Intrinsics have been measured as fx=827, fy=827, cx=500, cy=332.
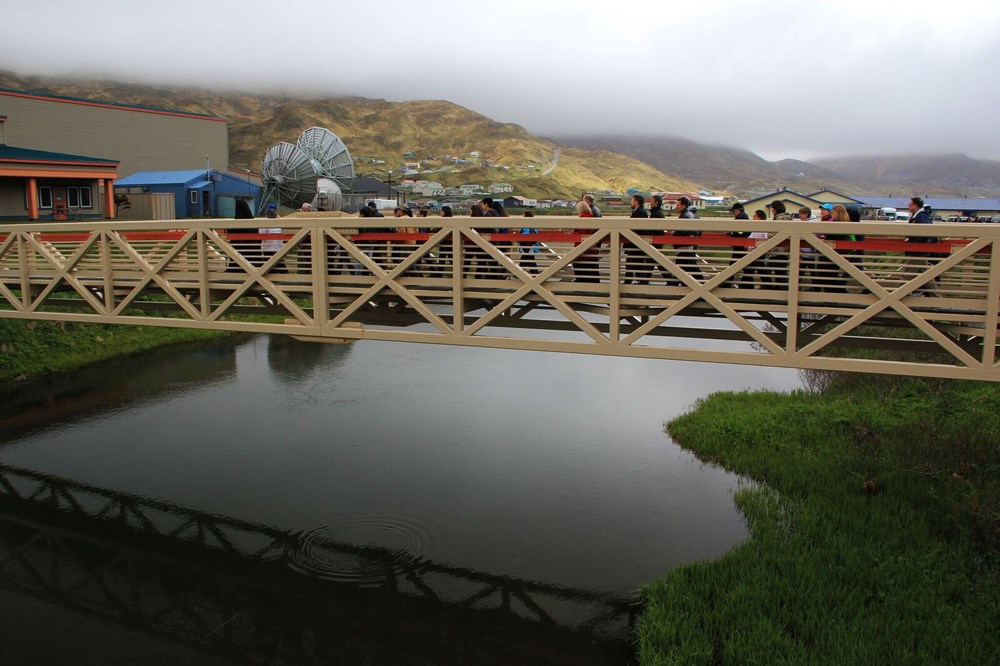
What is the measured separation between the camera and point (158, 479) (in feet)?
52.4

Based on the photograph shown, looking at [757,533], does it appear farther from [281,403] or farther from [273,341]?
[273,341]

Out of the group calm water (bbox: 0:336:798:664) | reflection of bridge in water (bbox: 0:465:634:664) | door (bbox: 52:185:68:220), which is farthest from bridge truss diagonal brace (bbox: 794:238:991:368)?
door (bbox: 52:185:68:220)

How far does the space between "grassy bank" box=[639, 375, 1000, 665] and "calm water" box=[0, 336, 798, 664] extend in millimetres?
788

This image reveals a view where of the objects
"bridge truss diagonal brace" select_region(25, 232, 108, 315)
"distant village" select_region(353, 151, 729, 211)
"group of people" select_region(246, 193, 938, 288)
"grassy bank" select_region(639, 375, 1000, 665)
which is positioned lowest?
"grassy bank" select_region(639, 375, 1000, 665)

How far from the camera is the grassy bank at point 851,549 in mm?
9734

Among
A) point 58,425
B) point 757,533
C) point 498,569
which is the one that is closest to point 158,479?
point 58,425

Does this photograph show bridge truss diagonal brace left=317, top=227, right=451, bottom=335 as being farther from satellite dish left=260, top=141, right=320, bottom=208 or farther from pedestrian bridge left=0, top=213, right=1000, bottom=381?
satellite dish left=260, top=141, right=320, bottom=208

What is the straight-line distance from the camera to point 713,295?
11281mm

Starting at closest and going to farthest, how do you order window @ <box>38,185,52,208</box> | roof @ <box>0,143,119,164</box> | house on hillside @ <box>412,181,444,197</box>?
roof @ <box>0,143,119,164</box>, window @ <box>38,185,52,208</box>, house on hillside @ <box>412,181,444,197</box>

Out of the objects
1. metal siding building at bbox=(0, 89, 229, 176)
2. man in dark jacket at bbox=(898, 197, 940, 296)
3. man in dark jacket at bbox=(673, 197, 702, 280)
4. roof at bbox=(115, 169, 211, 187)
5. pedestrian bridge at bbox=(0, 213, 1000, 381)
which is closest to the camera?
pedestrian bridge at bbox=(0, 213, 1000, 381)

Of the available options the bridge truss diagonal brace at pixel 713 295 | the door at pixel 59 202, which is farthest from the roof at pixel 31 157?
the bridge truss diagonal brace at pixel 713 295

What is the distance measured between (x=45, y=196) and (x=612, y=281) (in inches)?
1971

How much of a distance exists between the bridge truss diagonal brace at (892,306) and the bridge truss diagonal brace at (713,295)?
51 centimetres

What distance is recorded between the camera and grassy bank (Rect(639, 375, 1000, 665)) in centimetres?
973
